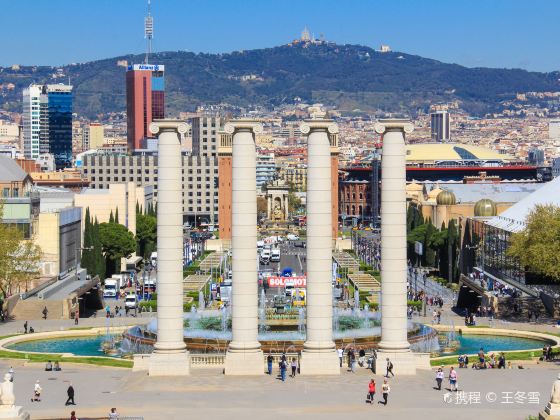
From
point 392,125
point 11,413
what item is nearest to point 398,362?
point 392,125

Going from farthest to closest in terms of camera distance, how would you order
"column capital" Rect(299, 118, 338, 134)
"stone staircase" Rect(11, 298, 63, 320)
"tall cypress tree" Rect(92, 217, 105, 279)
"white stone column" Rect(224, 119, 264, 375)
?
"tall cypress tree" Rect(92, 217, 105, 279) < "stone staircase" Rect(11, 298, 63, 320) < "white stone column" Rect(224, 119, 264, 375) < "column capital" Rect(299, 118, 338, 134)

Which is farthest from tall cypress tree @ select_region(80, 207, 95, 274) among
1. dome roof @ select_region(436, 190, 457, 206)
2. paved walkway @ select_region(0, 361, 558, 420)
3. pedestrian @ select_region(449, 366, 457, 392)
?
pedestrian @ select_region(449, 366, 457, 392)

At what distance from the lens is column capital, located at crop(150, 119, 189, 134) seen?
57000 millimetres

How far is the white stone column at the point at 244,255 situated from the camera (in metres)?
56.9

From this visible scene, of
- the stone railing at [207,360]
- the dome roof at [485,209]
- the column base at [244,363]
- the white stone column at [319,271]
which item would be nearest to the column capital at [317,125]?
the white stone column at [319,271]

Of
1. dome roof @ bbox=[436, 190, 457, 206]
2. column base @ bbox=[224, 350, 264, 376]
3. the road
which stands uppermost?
dome roof @ bbox=[436, 190, 457, 206]

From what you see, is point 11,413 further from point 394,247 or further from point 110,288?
point 110,288

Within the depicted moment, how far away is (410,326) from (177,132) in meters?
20.9

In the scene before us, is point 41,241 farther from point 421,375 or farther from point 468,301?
point 421,375

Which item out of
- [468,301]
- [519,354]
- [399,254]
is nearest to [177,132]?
[399,254]

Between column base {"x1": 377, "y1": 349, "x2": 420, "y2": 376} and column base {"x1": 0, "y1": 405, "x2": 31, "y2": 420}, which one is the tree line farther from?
column base {"x1": 0, "y1": 405, "x2": 31, "y2": 420}

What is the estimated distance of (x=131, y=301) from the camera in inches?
3989

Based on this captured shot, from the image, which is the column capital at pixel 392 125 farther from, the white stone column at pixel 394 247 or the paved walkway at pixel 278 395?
the paved walkway at pixel 278 395

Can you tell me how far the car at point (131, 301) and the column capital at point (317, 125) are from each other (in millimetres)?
43234
